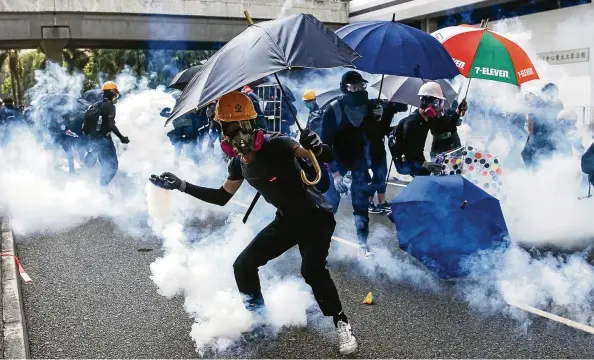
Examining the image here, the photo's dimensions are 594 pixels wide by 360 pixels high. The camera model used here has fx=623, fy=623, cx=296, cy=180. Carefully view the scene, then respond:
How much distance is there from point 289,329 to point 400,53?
8.49 feet

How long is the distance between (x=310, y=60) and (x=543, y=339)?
2224 millimetres

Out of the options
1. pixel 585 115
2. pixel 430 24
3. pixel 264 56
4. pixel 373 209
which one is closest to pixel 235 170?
pixel 264 56

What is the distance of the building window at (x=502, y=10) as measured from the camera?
624 inches

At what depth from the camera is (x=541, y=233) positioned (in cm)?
650

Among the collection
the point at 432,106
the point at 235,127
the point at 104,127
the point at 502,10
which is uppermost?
the point at 502,10

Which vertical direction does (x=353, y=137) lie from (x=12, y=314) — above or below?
above

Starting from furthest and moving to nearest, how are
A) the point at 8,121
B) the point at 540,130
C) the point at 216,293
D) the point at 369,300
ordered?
the point at 8,121 → the point at 540,130 → the point at 369,300 → the point at 216,293

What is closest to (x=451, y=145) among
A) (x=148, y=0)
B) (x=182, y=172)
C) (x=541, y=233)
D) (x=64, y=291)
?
(x=541, y=233)

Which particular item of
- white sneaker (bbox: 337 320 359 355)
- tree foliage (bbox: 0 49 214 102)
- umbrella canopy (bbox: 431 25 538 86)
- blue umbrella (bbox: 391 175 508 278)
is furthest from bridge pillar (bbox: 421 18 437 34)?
white sneaker (bbox: 337 320 359 355)

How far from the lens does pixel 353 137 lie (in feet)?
19.4

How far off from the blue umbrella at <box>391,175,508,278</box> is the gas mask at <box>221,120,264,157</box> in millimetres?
1891

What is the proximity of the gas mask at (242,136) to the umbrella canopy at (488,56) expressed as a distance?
298 centimetres

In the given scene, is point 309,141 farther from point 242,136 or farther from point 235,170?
point 235,170

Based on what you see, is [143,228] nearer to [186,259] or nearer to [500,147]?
[186,259]
